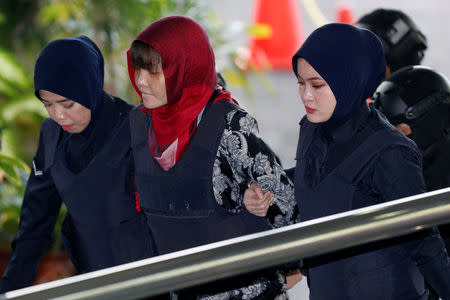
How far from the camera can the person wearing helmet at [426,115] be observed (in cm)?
287

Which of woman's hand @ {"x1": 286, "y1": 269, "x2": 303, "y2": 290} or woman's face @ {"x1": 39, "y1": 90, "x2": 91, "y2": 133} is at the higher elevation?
woman's face @ {"x1": 39, "y1": 90, "x2": 91, "y2": 133}

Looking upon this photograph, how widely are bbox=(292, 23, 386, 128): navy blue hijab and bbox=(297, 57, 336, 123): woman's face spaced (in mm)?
18

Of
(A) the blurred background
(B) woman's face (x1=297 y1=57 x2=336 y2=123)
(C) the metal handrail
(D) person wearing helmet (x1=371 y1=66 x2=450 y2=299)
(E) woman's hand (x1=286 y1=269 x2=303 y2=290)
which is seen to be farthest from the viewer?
(A) the blurred background

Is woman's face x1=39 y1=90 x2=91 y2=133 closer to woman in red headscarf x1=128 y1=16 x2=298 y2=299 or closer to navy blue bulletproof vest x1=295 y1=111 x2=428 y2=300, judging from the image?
woman in red headscarf x1=128 y1=16 x2=298 y2=299

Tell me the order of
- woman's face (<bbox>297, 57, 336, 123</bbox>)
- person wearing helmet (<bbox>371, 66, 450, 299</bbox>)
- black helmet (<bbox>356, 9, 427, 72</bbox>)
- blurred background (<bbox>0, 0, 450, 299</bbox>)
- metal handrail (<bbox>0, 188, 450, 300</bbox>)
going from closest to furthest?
metal handrail (<bbox>0, 188, 450, 300</bbox>)
woman's face (<bbox>297, 57, 336, 123</bbox>)
person wearing helmet (<bbox>371, 66, 450, 299</bbox>)
black helmet (<bbox>356, 9, 427, 72</bbox>)
blurred background (<bbox>0, 0, 450, 299</bbox>)

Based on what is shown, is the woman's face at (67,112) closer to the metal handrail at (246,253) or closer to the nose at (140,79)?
the nose at (140,79)

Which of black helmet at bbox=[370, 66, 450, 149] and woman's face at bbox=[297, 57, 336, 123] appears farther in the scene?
black helmet at bbox=[370, 66, 450, 149]

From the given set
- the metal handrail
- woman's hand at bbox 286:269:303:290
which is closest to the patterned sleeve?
woman's hand at bbox 286:269:303:290

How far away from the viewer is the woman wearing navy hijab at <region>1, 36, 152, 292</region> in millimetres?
2736

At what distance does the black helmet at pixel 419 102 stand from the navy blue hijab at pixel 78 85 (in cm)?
101

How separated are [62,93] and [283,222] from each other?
87cm

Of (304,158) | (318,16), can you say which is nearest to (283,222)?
(304,158)

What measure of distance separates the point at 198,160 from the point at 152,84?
270 mm

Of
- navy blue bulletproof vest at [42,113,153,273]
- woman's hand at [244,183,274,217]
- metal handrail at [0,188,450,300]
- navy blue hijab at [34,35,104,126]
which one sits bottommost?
navy blue bulletproof vest at [42,113,153,273]
